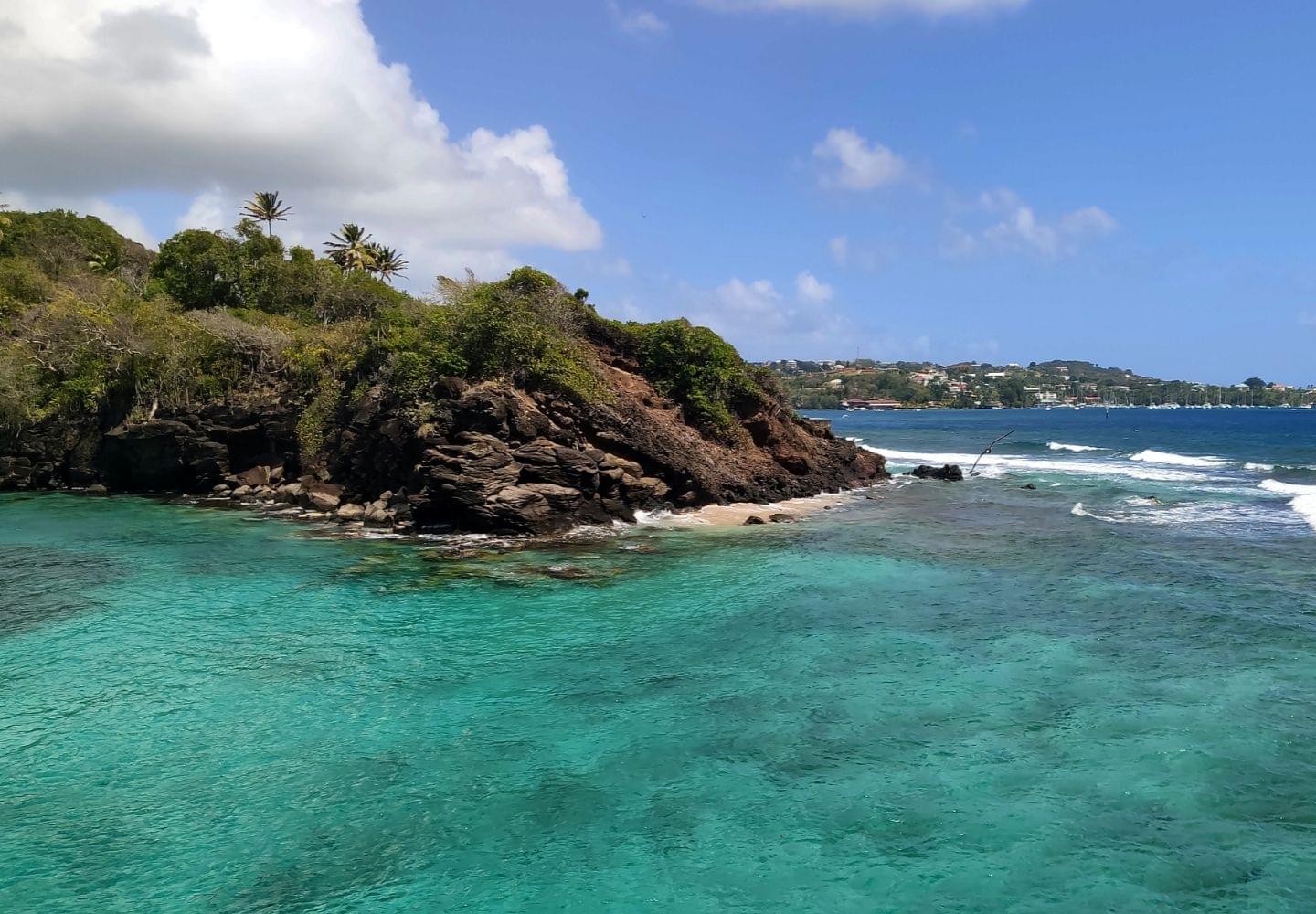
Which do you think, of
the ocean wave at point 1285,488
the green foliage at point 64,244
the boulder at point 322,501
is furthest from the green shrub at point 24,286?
the ocean wave at point 1285,488

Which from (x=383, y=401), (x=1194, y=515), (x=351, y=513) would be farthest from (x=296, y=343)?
(x=1194, y=515)

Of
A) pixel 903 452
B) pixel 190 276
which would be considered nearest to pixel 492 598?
pixel 190 276

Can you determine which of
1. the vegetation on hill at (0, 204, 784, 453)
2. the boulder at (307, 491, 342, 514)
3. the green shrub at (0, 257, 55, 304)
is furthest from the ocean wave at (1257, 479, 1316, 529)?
the green shrub at (0, 257, 55, 304)

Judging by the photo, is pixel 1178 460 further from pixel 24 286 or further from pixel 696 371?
pixel 24 286

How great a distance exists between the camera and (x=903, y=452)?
251 ft

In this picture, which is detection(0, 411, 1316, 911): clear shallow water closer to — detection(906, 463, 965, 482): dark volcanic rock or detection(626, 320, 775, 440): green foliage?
detection(626, 320, 775, 440): green foliage

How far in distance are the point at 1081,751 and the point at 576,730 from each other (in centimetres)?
824

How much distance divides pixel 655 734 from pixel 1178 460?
64716mm

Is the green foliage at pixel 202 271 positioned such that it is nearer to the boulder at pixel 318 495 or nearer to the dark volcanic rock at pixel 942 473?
the boulder at pixel 318 495

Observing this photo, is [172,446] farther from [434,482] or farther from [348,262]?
[348,262]

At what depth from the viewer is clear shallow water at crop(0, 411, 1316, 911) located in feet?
32.5

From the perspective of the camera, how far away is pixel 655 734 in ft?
44.6

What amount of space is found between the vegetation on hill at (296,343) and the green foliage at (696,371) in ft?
0.23

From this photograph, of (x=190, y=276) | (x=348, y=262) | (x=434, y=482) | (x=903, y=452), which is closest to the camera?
(x=434, y=482)
